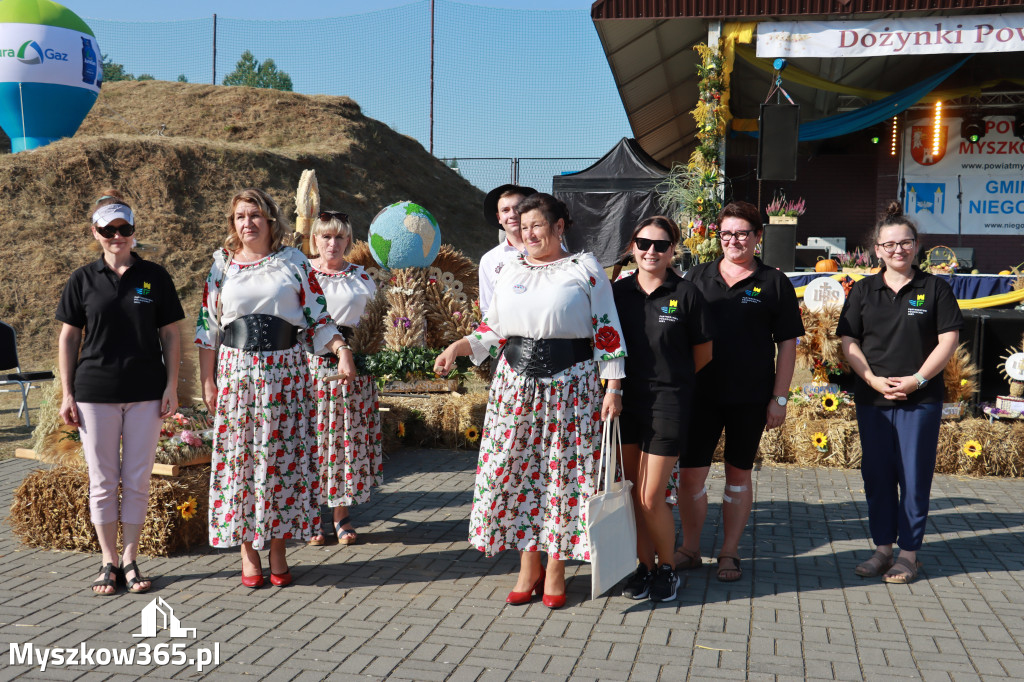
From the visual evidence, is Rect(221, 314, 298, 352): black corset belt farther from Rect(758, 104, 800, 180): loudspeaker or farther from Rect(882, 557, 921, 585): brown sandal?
Rect(758, 104, 800, 180): loudspeaker

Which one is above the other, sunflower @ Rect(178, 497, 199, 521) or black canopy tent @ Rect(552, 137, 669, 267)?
black canopy tent @ Rect(552, 137, 669, 267)

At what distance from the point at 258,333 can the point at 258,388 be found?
0.90 ft

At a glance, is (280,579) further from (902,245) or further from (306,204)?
(306,204)

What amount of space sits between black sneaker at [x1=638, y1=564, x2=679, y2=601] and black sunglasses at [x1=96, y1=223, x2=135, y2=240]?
313 cm

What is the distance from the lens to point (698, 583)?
14.9 ft

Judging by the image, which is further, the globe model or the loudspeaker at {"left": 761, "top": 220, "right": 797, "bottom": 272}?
the loudspeaker at {"left": 761, "top": 220, "right": 797, "bottom": 272}

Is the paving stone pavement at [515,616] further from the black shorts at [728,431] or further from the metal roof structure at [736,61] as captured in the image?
the metal roof structure at [736,61]

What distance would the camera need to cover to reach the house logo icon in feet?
12.5

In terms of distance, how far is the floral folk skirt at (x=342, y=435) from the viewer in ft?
17.1

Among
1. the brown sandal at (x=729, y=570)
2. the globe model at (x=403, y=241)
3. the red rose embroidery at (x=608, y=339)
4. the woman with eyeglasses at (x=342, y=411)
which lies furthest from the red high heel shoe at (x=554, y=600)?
the globe model at (x=403, y=241)

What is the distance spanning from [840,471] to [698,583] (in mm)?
3333

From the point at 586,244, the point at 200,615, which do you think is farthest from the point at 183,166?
the point at 200,615

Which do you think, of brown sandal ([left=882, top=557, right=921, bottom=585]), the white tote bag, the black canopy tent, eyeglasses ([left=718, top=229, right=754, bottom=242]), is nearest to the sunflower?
the white tote bag

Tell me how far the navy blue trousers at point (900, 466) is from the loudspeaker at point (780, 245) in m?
6.48
